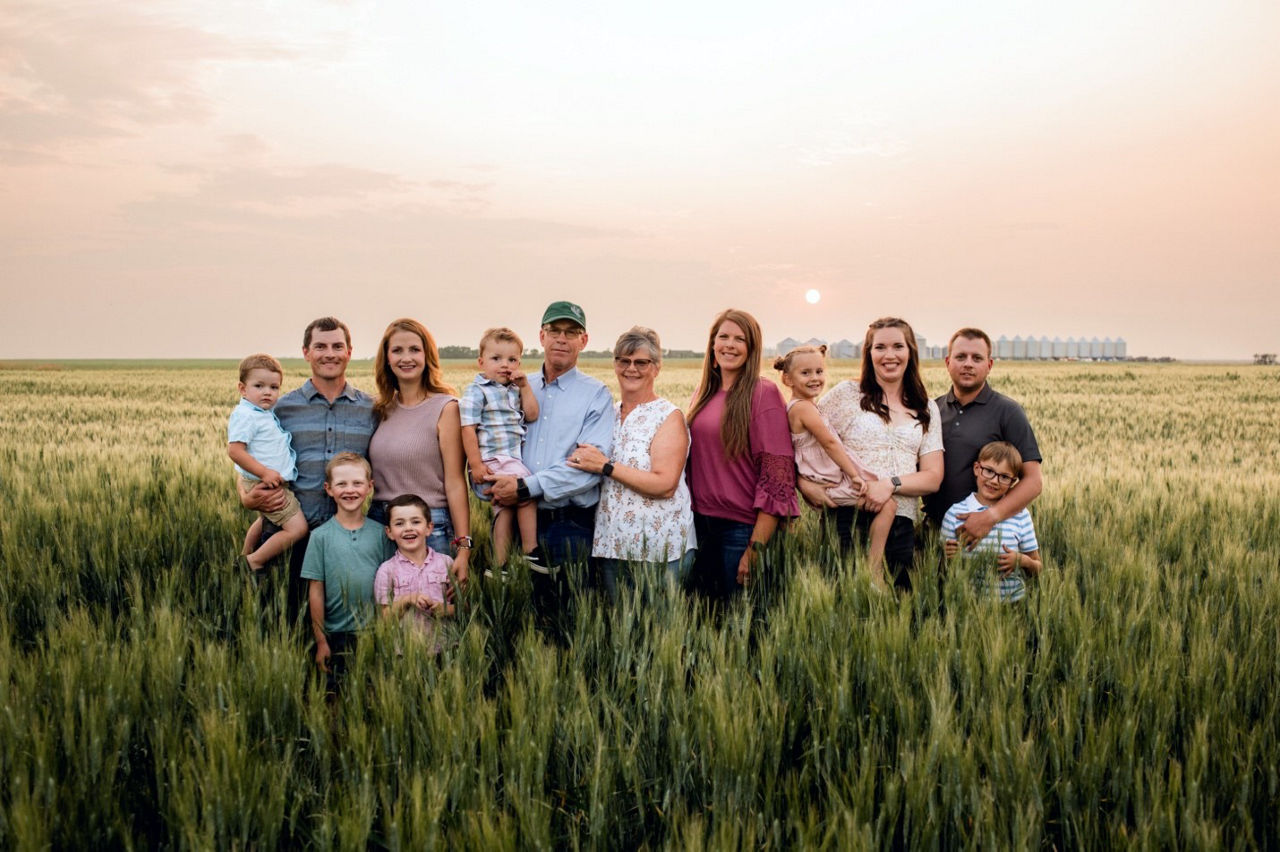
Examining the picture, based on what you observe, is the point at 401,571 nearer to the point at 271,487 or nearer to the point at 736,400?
the point at 271,487

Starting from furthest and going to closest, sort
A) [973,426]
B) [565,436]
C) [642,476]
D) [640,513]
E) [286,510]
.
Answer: [973,426]
[286,510]
[565,436]
[640,513]
[642,476]

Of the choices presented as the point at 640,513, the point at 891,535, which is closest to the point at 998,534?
the point at 891,535

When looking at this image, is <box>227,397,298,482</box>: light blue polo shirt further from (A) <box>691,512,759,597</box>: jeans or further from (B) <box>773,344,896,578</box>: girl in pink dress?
(B) <box>773,344,896,578</box>: girl in pink dress

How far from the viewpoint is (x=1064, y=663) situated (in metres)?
3.16

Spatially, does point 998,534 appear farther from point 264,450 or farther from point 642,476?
point 264,450

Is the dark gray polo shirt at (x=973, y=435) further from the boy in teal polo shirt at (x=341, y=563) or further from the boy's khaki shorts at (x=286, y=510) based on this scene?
the boy's khaki shorts at (x=286, y=510)

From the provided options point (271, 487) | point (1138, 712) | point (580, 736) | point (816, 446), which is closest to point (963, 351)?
point (816, 446)

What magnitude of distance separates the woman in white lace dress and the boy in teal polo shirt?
1087 mm

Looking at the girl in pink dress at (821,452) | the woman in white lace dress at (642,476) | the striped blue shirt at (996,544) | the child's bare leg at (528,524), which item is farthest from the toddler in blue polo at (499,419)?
the striped blue shirt at (996,544)

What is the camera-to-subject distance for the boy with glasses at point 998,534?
413cm

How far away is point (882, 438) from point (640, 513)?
56.3 inches

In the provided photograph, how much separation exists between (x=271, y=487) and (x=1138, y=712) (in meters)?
4.04

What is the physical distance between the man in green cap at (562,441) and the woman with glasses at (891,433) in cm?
126

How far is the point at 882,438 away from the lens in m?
4.36
